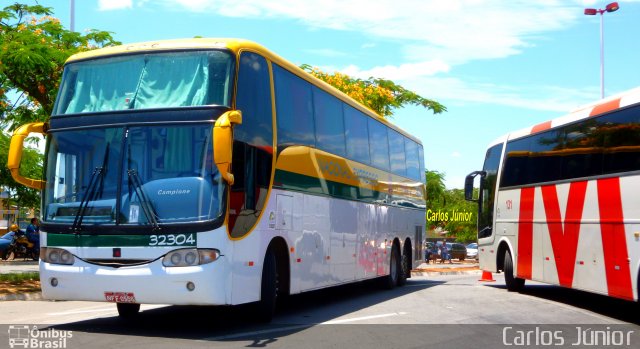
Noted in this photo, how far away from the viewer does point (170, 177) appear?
31.5 feet

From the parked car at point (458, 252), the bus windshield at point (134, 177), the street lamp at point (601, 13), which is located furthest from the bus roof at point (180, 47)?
the parked car at point (458, 252)

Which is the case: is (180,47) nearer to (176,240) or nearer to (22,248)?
(176,240)

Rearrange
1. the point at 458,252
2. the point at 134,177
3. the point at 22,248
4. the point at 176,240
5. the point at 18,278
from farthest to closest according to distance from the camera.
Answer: the point at 458,252, the point at 22,248, the point at 18,278, the point at 134,177, the point at 176,240

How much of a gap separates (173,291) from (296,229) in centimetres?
319

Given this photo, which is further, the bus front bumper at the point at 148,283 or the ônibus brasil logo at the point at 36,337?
the bus front bumper at the point at 148,283

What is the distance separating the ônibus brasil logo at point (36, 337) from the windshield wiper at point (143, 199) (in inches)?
68.0

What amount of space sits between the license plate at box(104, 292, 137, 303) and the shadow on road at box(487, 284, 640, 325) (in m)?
7.84

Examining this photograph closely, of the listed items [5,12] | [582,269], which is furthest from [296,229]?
[5,12]

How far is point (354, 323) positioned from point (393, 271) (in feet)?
27.2

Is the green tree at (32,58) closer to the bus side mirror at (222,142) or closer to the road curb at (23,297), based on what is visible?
the road curb at (23,297)

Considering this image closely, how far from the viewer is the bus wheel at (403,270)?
67.3 feet

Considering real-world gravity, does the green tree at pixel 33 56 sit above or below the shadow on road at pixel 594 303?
above

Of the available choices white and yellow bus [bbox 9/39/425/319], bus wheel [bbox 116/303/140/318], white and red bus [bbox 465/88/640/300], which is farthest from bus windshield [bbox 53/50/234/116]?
white and red bus [bbox 465/88/640/300]

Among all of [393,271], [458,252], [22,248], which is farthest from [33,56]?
[458,252]
